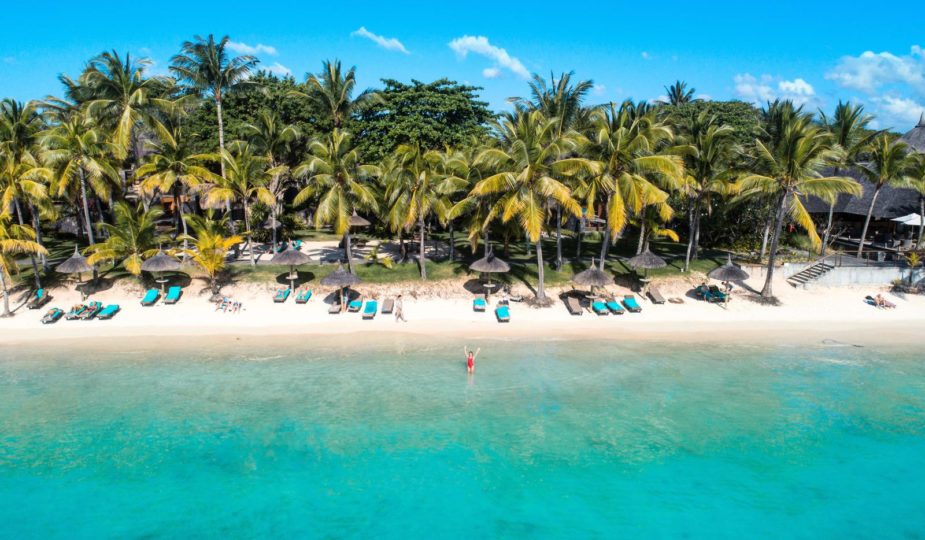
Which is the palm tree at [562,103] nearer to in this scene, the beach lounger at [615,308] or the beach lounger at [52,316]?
the beach lounger at [615,308]

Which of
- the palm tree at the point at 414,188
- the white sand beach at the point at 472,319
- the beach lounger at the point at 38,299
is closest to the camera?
the white sand beach at the point at 472,319

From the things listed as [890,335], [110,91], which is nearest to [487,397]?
[890,335]

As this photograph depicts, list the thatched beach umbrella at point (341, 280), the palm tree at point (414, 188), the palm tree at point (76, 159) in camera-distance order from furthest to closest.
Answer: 1. the palm tree at point (414, 188)
2. the palm tree at point (76, 159)
3. the thatched beach umbrella at point (341, 280)

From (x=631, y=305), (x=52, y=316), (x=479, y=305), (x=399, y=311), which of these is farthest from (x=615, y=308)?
(x=52, y=316)

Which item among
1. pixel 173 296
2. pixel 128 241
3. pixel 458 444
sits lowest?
pixel 458 444

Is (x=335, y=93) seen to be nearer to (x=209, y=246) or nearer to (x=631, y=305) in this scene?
(x=209, y=246)

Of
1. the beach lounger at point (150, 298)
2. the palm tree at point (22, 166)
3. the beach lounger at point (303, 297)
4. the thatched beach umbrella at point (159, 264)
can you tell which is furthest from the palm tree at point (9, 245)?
the beach lounger at point (303, 297)
